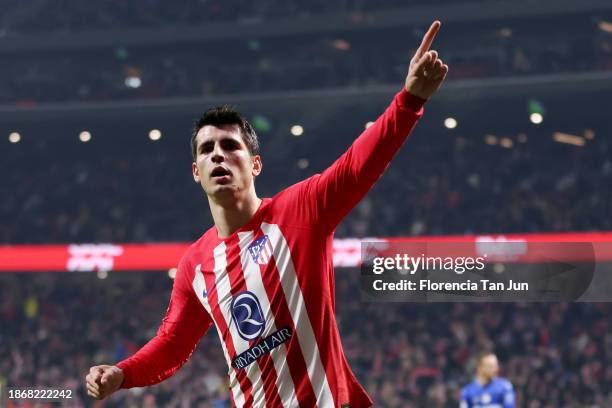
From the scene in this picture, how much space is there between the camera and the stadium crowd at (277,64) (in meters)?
23.0

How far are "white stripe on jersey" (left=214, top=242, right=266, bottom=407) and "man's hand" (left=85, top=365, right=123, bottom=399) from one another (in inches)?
17.2

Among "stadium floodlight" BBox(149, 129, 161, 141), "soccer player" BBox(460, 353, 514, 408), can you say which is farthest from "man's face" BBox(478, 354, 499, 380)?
"stadium floodlight" BBox(149, 129, 161, 141)

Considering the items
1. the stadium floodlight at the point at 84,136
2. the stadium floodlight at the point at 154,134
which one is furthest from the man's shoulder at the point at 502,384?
the stadium floodlight at the point at 84,136

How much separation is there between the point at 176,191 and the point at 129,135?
2683 millimetres

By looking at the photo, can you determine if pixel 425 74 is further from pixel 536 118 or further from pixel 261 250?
pixel 536 118

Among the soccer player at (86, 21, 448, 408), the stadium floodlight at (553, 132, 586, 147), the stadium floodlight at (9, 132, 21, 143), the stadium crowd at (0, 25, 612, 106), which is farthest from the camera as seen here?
the stadium floodlight at (9, 132, 21, 143)

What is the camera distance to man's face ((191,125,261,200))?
3396 mm

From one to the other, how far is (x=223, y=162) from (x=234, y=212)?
0.19m

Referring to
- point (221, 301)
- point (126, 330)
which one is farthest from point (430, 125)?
point (221, 301)

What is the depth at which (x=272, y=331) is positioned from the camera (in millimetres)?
3291

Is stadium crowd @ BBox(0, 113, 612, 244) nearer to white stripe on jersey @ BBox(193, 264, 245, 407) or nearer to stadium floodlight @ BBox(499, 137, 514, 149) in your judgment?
stadium floodlight @ BBox(499, 137, 514, 149)

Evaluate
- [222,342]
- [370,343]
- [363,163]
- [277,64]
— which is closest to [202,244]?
[222,342]

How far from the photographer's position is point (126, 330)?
21.4 meters

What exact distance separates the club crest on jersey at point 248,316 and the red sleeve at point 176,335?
13.8 inches
